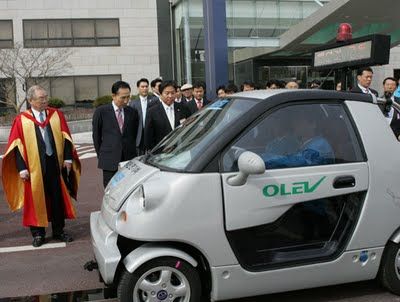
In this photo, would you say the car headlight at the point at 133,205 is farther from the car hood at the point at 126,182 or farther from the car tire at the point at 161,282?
the car tire at the point at 161,282

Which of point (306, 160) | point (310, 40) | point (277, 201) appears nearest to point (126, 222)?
point (277, 201)

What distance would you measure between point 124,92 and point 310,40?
16931 millimetres

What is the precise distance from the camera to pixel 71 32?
3253 cm

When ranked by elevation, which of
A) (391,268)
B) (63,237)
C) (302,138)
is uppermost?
(302,138)

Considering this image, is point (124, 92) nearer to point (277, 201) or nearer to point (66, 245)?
point (66, 245)

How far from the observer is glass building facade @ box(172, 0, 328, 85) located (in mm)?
24438

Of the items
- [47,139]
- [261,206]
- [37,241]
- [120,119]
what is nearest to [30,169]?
[47,139]

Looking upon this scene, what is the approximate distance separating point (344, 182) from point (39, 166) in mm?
3392

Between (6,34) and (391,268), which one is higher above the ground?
(6,34)

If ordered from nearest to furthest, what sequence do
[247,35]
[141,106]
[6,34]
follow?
[141,106] → [247,35] → [6,34]

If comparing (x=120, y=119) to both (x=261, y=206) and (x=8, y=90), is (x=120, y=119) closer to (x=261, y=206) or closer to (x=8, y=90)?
(x=261, y=206)

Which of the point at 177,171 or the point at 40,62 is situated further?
the point at 40,62

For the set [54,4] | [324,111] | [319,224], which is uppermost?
[54,4]

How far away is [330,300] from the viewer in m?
4.09
